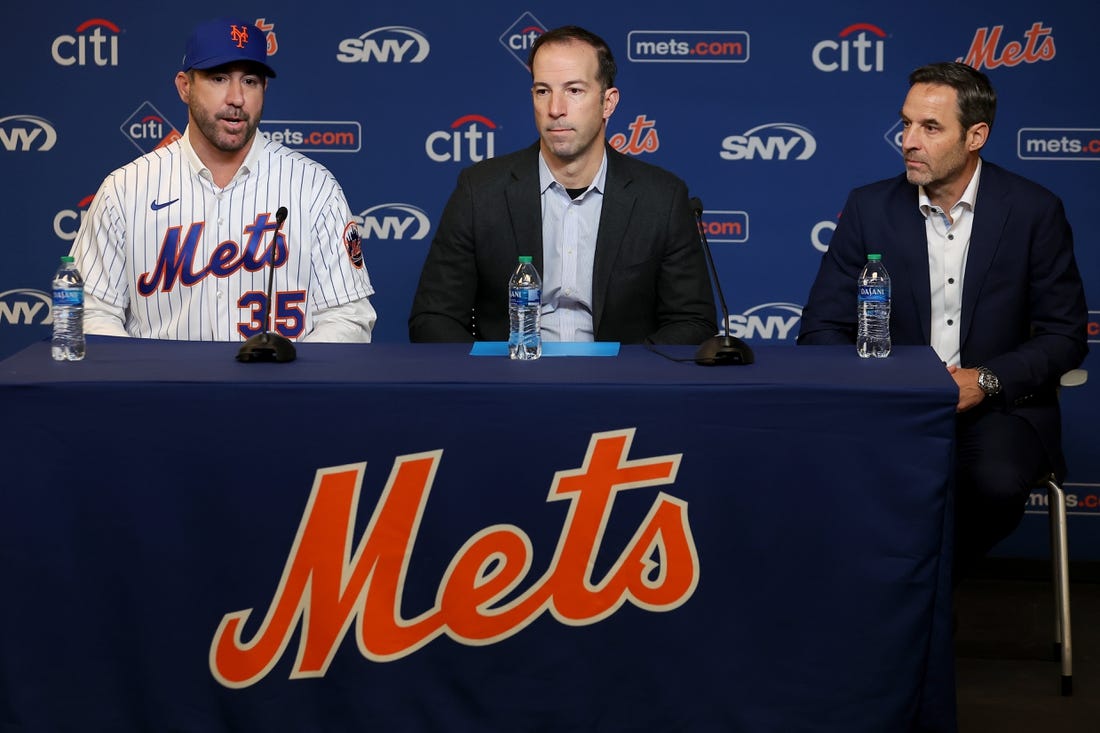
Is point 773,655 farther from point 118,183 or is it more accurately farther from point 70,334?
point 118,183

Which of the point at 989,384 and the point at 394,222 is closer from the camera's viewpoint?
the point at 989,384

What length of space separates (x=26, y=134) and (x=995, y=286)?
317 centimetres

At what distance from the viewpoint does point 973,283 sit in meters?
3.28

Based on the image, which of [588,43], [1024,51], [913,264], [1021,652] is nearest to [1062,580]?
[1021,652]

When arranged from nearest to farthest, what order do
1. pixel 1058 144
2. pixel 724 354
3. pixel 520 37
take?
pixel 724 354 → pixel 1058 144 → pixel 520 37

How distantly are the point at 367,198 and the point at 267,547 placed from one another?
2.23 m

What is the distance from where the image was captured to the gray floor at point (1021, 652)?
2.98 meters

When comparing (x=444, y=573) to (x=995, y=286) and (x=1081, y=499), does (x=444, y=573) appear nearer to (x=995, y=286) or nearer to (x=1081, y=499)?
(x=995, y=286)

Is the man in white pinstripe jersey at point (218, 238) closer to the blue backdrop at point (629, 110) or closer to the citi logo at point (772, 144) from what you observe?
the blue backdrop at point (629, 110)

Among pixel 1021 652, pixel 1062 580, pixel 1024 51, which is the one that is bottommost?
pixel 1021 652

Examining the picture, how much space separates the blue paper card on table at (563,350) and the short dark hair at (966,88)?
1.17 metres

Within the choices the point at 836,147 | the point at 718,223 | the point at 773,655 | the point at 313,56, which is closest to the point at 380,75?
the point at 313,56

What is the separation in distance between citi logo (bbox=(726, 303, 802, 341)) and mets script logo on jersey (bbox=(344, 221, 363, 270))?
4.78 ft

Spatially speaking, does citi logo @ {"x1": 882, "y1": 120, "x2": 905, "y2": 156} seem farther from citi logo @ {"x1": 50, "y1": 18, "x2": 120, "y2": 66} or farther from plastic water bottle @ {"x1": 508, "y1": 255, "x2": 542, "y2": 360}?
citi logo @ {"x1": 50, "y1": 18, "x2": 120, "y2": 66}
